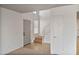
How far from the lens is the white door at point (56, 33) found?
9.44 feet

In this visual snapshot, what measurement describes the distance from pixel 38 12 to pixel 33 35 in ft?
2.13

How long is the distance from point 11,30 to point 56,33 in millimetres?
1263

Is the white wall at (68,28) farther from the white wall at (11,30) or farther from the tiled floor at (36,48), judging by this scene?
the white wall at (11,30)

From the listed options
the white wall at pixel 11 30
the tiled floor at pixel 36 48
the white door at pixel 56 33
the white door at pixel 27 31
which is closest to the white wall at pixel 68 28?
the white door at pixel 56 33

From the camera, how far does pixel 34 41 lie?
284 centimetres

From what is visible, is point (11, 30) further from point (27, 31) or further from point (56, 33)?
point (56, 33)

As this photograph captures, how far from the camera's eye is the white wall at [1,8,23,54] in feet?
8.99

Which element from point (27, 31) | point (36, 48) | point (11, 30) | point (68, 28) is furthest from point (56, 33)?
point (11, 30)

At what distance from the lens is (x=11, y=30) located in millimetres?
2816

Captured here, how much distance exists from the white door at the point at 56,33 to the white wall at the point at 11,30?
892 millimetres

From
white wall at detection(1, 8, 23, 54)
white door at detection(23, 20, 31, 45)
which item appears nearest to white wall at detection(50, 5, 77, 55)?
white door at detection(23, 20, 31, 45)
